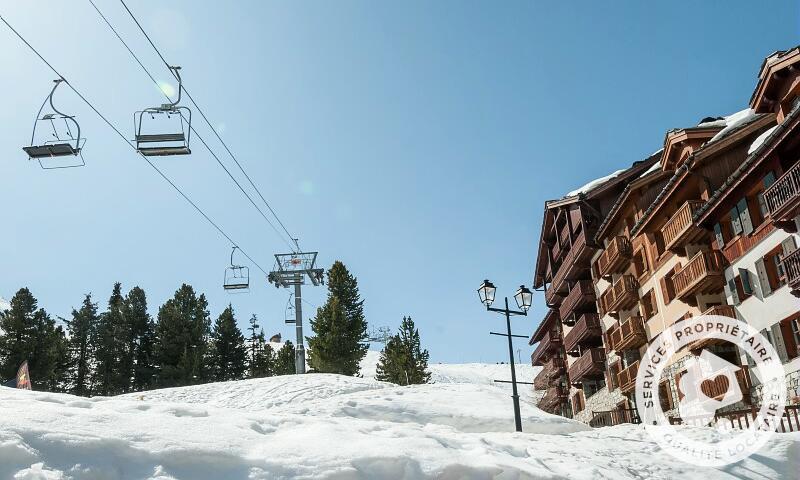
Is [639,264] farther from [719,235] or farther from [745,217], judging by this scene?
[745,217]

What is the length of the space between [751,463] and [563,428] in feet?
27.2

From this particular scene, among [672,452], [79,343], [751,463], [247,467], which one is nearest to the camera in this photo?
[247,467]

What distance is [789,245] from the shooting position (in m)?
22.3

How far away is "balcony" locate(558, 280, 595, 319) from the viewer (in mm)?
41281

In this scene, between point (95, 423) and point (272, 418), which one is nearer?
point (95, 423)

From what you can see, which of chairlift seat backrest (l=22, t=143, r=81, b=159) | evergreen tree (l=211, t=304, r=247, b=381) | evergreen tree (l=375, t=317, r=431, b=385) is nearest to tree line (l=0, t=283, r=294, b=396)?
evergreen tree (l=211, t=304, r=247, b=381)

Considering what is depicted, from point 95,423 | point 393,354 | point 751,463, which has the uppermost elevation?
point 393,354

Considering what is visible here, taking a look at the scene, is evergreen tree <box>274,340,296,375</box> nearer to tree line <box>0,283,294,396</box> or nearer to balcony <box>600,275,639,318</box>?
tree line <box>0,283,294,396</box>

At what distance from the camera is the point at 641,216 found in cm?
3338

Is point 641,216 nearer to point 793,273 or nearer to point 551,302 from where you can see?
point 793,273

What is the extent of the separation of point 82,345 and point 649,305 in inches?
2373

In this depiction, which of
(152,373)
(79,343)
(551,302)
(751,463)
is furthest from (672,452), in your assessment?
(79,343)

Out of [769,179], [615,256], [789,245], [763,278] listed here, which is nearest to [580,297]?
[615,256]

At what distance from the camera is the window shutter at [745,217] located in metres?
24.5
